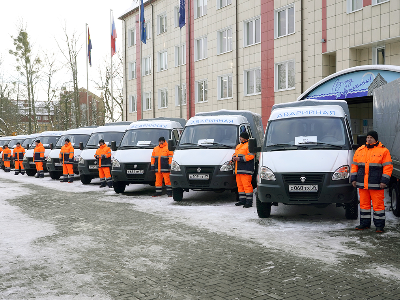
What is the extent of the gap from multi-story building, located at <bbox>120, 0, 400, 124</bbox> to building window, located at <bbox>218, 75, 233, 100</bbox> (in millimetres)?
61

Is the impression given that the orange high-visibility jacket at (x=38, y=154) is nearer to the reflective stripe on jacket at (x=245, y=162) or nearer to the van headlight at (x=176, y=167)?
the van headlight at (x=176, y=167)

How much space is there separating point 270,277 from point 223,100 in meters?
24.7

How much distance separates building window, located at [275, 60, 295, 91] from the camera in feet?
80.8

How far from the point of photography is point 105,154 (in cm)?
1678

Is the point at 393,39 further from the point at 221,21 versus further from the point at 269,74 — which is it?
the point at 221,21

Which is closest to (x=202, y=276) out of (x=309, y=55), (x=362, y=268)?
(x=362, y=268)

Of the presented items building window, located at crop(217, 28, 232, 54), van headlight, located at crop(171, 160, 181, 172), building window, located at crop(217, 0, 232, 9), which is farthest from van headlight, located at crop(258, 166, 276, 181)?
building window, located at crop(217, 0, 232, 9)

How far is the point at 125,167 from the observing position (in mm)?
14297

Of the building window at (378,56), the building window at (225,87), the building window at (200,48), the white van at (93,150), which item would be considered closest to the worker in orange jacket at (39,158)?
the white van at (93,150)

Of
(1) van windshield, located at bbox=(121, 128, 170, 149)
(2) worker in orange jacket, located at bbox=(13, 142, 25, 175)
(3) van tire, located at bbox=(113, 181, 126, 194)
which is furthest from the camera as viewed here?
(2) worker in orange jacket, located at bbox=(13, 142, 25, 175)

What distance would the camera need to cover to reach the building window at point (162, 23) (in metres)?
36.8

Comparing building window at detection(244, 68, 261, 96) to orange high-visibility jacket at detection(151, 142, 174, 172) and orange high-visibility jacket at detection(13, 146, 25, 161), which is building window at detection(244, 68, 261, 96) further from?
orange high-visibility jacket at detection(151, 142, 174, 172)

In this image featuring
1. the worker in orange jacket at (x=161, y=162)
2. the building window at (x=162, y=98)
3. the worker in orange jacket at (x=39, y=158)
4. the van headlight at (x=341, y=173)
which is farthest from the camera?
the building window at (x=162, y=98)

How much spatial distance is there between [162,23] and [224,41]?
8.99 m
